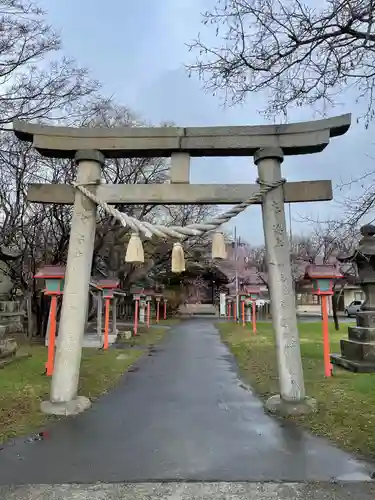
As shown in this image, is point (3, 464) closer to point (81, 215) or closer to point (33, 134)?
point (81, 215)

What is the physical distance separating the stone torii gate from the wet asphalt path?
0.81 meters

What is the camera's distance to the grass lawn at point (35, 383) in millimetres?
6047

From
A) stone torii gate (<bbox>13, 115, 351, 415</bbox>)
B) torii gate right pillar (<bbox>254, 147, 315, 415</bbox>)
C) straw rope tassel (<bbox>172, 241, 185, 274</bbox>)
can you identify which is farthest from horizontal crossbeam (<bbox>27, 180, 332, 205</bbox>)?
straw rope tassel (<bbox>172, 241, 185, 274</bbox>)

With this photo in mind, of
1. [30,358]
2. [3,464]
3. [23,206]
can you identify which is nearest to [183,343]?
[30,358]

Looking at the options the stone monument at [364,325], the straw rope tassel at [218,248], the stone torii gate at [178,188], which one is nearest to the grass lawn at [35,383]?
the stone torii gate at [178,188]

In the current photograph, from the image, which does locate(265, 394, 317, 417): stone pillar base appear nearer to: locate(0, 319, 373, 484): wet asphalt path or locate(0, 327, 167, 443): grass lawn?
locate(0, 319, 373, 484): wet asphalt path

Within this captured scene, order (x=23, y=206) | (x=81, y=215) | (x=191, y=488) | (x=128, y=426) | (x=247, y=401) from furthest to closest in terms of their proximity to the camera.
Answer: (x=23, y=206) < (x=247, y=401) < (x=81, y=215) < (x=128, y=426) < (x=191, y=488)

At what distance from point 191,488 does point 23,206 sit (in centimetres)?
1718

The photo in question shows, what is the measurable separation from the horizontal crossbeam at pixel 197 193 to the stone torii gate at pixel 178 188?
0.02m

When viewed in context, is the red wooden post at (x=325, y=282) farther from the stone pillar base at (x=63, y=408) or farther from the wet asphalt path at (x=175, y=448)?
the stone pillar base at (x=63, y=408)

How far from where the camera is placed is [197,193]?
274 inches

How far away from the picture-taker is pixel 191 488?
3867mm

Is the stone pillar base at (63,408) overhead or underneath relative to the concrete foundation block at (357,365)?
underneath

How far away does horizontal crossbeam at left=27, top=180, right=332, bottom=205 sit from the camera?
6914mm
